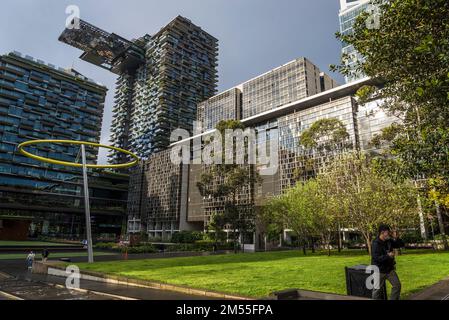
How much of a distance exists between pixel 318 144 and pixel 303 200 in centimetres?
2967

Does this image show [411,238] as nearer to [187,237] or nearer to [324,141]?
[324,141]

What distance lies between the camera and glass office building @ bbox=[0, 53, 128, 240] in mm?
87312

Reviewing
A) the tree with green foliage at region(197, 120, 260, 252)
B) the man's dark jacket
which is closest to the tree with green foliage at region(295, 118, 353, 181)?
the tree with green foliage at region(197, 120, 260, 252)

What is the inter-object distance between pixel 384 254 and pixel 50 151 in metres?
110

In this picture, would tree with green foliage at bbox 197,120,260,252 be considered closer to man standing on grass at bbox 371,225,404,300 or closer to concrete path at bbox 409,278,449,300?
concrete path at bbox 409,278,449,300

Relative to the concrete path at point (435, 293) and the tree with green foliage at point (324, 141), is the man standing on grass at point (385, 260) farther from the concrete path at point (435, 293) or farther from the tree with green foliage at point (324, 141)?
the tree with green foliage at point (324, 141)

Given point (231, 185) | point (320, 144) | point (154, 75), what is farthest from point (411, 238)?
point (154, 75)

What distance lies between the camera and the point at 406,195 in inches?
1060

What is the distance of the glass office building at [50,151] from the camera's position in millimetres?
87312

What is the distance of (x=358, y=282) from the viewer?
7.50 meters

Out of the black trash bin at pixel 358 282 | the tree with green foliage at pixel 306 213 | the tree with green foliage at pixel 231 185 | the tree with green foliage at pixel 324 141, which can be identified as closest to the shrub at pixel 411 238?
the tree with green foliage at pixel 306 213

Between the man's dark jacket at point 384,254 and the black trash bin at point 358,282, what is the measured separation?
630mm

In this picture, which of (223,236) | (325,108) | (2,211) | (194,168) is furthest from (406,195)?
(2,211)

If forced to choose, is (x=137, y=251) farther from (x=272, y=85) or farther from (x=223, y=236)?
(x=272, y=85)
